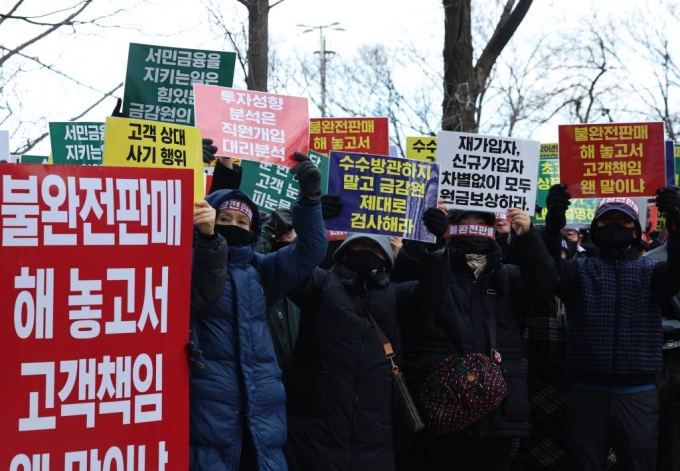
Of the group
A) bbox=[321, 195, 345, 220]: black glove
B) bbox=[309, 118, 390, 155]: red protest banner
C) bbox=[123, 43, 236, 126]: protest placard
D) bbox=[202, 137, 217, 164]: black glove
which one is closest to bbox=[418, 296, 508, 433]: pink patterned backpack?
bbox=[321, 195, 345, 220]: black glove

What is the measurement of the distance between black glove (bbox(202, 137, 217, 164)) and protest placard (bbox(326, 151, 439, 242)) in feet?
2.15

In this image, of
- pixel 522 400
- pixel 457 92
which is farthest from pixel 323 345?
pixel 457 92

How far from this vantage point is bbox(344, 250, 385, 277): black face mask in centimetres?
481

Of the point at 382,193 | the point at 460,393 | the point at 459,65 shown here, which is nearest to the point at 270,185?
the point at 382,193

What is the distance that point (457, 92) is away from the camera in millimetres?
10617

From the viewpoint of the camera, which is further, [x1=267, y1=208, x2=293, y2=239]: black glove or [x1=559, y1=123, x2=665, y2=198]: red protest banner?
[x1=267, y1=208, x2=293, y2=239]: black glove

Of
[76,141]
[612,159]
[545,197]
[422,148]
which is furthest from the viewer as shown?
[545,197]

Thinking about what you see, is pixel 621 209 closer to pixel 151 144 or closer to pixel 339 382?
pixel 339 382

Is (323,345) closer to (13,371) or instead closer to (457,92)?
(13,371)

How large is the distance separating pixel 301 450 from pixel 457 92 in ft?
22.5

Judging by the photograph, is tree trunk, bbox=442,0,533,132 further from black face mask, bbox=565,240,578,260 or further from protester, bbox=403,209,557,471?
protester, bbox=403,209,557,471

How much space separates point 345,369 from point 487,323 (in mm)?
910

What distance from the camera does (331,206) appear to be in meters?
4.88

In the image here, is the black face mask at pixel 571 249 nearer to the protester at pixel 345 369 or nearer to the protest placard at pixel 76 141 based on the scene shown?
the protester at pixel 345 369
